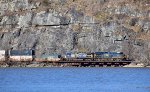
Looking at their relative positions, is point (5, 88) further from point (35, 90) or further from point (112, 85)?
point (112, 85)

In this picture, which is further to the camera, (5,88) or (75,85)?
(75,85)

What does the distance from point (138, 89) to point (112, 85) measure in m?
11.1

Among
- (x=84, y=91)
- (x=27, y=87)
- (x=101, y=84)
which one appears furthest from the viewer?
(x=101, y=84)

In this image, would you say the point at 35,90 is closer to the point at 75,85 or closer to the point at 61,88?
the point at 61,88

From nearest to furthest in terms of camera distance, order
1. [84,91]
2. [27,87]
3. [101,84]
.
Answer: [84,91] → [27,87] → [101,84]

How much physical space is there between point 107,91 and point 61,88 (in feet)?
30.5

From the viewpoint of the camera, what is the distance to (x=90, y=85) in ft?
430

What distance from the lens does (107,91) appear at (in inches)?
4631

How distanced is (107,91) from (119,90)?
1.85m

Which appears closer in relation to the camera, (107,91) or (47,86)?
(107,91)

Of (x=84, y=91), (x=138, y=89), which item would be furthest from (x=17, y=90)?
(x=138, y=89)

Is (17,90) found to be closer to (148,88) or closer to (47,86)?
(47,86)

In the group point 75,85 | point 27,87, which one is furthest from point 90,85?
point 27,87

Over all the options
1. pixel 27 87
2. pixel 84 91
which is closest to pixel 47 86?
pixel 27 87
